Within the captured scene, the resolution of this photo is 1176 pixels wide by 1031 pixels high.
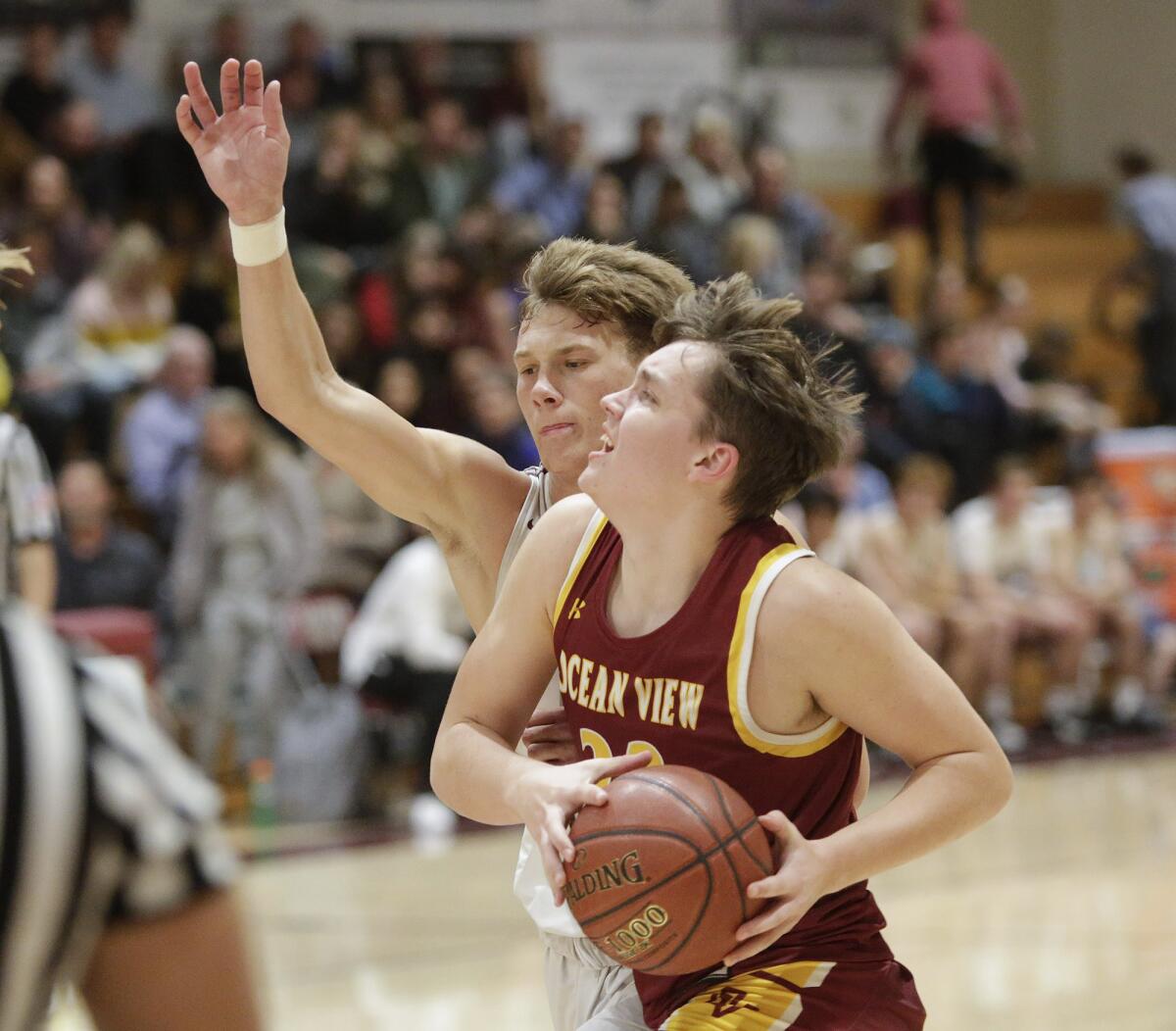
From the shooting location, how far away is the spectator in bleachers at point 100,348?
29.9ft

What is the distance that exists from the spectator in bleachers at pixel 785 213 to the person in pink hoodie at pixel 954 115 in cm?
166

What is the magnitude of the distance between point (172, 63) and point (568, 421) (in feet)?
32.9

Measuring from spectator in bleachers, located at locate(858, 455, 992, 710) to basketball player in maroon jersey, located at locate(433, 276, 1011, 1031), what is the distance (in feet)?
25.0

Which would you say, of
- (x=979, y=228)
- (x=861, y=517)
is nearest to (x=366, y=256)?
(x=861, y=517)

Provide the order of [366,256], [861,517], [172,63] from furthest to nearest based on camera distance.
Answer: [172,63] → [366,256] → [861,517]

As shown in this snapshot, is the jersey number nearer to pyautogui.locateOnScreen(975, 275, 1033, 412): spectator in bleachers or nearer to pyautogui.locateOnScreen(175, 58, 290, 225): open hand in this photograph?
pyautogui.locateOnScreen(175, 58, 290, 225): open hand

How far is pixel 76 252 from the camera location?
995cm

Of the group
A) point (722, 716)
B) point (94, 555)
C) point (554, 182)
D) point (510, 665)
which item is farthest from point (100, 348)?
point (722, 716)

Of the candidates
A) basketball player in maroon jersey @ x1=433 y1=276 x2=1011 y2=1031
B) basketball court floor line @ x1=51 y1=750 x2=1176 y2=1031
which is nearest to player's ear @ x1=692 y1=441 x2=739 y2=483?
basketball player in maroon jersey @ x1=433 y1=276 x2=1011 y2=1031

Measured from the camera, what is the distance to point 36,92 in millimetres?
10938

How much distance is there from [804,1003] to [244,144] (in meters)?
1.65

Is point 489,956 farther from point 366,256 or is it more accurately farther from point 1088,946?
point 366,256

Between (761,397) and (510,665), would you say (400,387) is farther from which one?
(761,397)

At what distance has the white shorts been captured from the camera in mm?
2695
